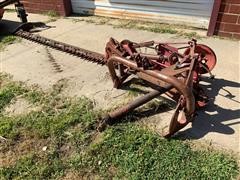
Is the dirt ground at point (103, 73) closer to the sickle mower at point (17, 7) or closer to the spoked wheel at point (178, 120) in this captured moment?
the spoked wheel at point (178, 120)

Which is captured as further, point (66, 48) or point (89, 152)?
point (66, 48)

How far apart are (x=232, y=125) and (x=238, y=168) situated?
60cm

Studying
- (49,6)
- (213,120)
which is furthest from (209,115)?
(49,6)

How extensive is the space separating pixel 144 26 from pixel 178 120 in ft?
10.7

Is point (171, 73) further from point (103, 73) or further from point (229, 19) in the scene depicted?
point (229, 19)

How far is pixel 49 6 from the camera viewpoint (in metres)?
7.16

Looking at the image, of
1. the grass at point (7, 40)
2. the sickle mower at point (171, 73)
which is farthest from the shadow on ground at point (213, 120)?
the grass at point (7, 40)

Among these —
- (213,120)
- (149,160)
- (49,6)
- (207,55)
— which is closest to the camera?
(149,160)

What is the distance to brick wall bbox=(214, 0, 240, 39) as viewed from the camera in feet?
16.1

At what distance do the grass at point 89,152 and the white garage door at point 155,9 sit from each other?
2862 mm

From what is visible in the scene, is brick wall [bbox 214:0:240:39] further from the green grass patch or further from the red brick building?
the green grass patch

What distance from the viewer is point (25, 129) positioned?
3.60 metres

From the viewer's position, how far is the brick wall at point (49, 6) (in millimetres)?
6957

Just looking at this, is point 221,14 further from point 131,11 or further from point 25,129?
point 25,129
